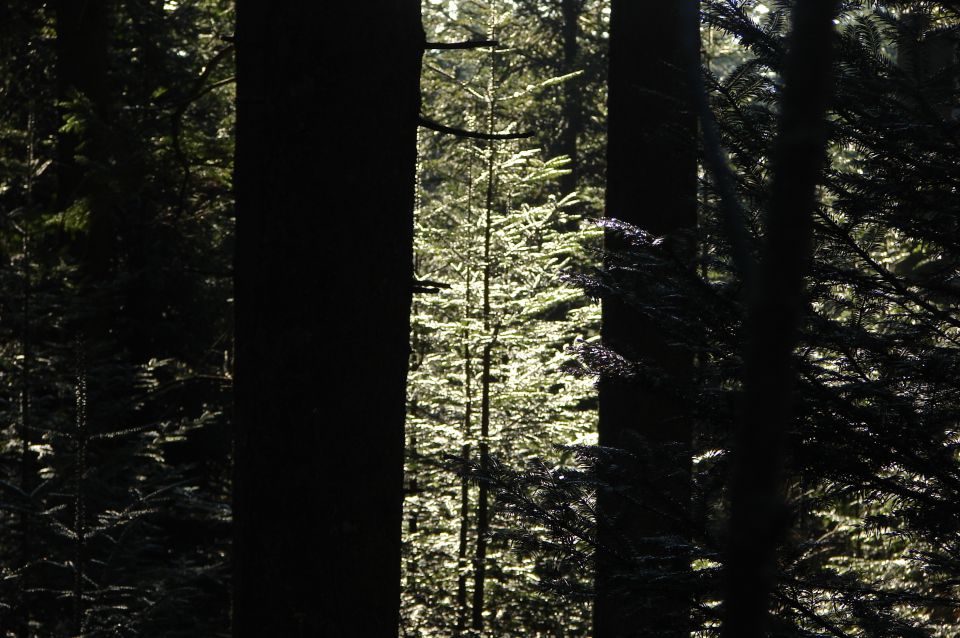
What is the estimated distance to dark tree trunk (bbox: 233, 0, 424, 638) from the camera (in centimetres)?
237

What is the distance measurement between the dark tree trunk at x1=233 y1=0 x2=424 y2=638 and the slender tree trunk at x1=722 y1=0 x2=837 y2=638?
1700 mm

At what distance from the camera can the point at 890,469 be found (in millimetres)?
3279

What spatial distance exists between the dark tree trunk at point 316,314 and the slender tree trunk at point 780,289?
1.70 metres

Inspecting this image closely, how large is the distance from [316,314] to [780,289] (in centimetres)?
173

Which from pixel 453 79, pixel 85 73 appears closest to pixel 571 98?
pixel 85 73

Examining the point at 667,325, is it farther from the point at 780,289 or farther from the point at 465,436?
the point at 465,436

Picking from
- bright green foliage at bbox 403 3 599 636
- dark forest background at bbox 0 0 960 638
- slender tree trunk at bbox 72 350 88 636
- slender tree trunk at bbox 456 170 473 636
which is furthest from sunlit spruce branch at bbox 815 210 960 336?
slender tree trunk at bbox 456 170 473 636

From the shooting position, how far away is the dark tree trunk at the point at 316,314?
237cm

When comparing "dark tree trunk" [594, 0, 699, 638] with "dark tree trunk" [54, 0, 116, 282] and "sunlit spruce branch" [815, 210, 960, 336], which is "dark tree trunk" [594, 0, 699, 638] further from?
"dark tree trunk" [54, 0, 116, 282]

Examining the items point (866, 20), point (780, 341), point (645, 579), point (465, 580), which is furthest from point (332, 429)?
point (465, 580)

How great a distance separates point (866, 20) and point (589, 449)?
1.89 m

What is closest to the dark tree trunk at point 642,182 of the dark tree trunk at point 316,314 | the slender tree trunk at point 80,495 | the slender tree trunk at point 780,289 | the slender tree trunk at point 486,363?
the dark tree trunk at point 316,314

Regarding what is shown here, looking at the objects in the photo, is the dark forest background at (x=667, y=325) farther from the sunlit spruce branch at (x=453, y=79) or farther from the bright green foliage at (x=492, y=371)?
the bright green foliage at (x=492, y=371)

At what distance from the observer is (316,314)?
2.37m
